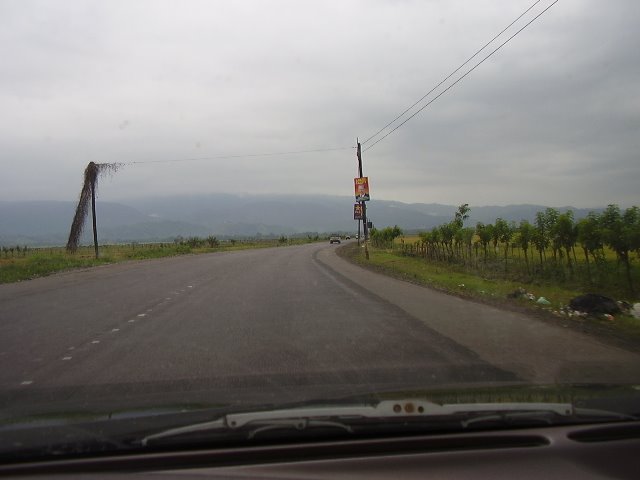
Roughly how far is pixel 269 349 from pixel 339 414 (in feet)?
14.5

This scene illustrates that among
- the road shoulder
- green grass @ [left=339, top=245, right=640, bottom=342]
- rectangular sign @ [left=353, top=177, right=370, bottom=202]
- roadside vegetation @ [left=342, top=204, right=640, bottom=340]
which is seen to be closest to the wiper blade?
the road shoulder

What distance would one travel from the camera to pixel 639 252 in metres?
17.3

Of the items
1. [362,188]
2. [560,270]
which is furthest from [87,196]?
[560,270]

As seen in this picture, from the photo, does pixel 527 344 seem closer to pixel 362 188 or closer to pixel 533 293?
pixel 533 293

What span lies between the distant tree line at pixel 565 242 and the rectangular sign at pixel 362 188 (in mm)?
5533

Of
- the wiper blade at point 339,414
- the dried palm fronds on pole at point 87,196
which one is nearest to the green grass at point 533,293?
the wiper blade at point 339,414

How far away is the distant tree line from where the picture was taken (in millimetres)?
17906

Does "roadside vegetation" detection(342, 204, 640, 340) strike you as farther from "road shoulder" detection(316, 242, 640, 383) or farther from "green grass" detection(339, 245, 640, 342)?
"road shoulder" detection(316, 242, 640, 383)

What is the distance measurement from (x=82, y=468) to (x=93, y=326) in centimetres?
748

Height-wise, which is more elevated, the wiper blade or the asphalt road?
the wiper blade

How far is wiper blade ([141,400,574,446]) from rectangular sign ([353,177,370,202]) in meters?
31.9

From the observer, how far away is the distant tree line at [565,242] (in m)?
17.9

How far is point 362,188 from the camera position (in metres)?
35.7

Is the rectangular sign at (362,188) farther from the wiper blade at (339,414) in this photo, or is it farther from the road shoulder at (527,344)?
the wiper blade at (339,414)
